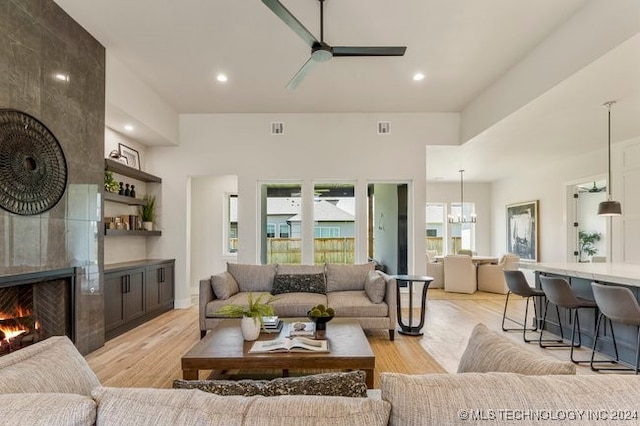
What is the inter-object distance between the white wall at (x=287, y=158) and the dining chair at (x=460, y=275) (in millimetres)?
1943

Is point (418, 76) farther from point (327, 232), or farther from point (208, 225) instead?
point (208, 225)

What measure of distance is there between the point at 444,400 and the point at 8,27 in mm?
3881

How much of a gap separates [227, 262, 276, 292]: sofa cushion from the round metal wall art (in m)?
2.19

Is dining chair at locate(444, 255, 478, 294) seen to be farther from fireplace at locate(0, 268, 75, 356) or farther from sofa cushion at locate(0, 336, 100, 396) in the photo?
sofa cushion at locate(0, 336, 100, 396)

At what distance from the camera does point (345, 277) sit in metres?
4.83

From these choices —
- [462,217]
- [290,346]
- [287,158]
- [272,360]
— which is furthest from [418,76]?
→ [462,217]

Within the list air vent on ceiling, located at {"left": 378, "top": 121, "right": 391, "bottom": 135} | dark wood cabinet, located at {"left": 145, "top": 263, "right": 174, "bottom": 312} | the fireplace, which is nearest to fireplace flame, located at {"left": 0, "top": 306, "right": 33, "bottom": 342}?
the fireplace

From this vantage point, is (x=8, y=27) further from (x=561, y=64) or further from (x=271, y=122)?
(x=561, y=64)

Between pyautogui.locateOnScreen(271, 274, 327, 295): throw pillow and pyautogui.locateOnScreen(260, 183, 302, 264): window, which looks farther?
pyautogui.locateOnScreen(260, 183, 302, 264): window

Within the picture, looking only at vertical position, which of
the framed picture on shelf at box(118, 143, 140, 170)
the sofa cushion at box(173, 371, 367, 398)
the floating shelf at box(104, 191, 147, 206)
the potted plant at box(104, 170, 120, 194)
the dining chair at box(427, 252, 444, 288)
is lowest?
the dining chair at box(427, 252, 444, 288)

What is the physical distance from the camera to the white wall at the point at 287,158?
243 inches

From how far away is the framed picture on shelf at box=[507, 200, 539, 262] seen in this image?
835 cm

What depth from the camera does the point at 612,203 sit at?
171 inches

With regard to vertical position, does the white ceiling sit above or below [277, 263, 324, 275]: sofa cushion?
above
